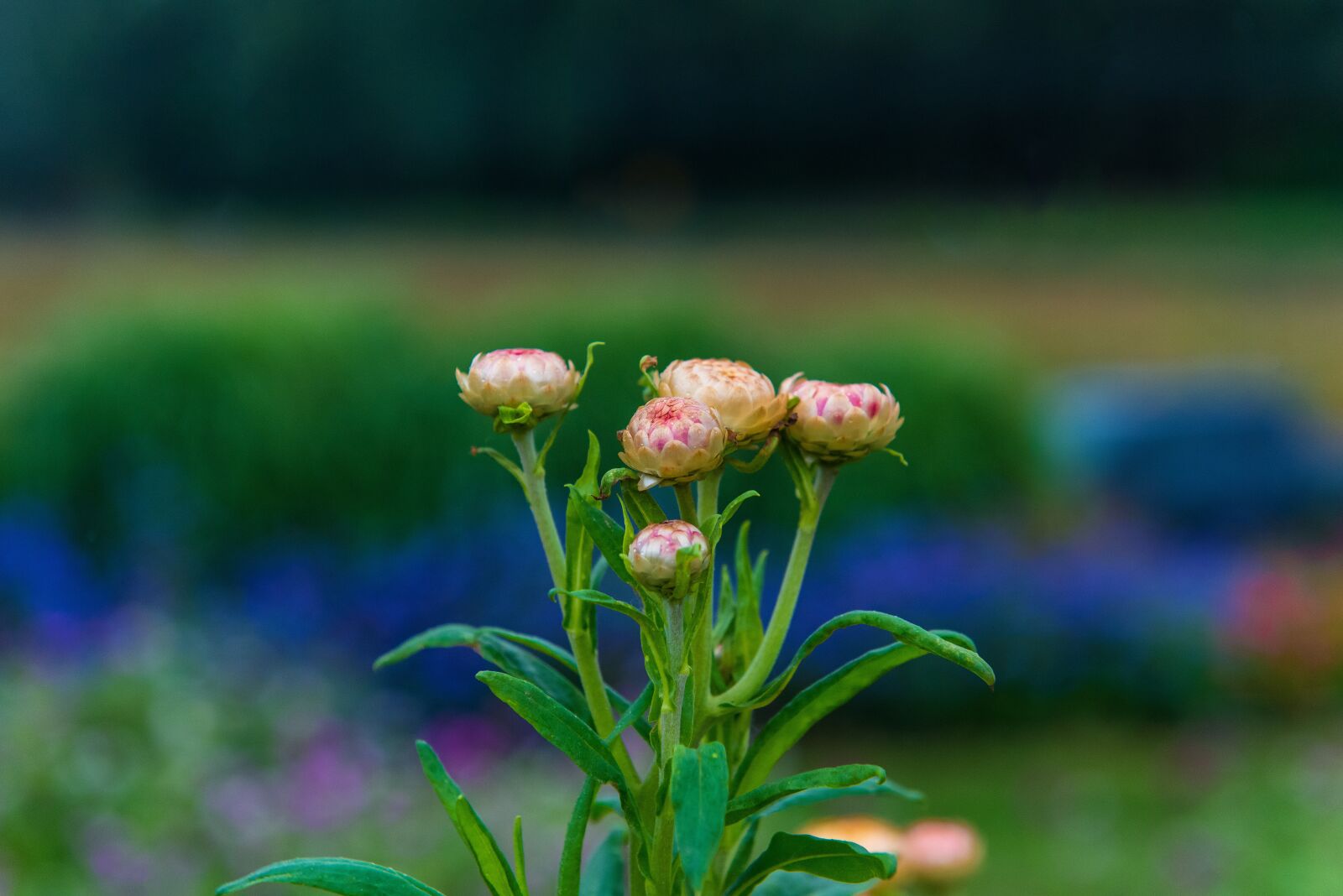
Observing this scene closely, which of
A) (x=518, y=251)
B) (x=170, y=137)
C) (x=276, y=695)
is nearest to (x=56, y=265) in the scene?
(x=170, y=137)

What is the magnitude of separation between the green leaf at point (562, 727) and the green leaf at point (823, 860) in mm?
81

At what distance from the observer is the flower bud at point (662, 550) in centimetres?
51

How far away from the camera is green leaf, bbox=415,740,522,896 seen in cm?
59

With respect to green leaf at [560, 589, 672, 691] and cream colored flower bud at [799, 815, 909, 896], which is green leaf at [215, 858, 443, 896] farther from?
cream colored flower bud at [799, 815, 909, 896]

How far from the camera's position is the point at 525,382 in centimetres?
60

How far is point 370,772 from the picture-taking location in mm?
2838

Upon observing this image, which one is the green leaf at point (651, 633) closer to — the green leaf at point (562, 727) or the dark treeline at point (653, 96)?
the green leaf at point (562, 727)

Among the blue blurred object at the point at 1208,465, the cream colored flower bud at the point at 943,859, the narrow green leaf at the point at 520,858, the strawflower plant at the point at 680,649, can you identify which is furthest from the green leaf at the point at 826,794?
the blue blurred object at the point at 1208,465

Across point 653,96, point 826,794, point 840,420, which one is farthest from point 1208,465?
point 653,96

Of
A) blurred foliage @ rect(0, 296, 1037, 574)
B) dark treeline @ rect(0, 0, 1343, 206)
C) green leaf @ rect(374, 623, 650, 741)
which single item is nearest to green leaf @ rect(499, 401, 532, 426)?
green leaf @ rect(374, 623, 650, 741)

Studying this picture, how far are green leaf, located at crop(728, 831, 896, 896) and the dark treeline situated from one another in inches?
573

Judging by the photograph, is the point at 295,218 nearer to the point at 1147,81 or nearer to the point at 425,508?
the point at 1147,81

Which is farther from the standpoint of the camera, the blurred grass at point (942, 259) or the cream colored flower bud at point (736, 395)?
the blurred grass at point (942, 259)

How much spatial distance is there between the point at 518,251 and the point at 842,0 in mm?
4511
